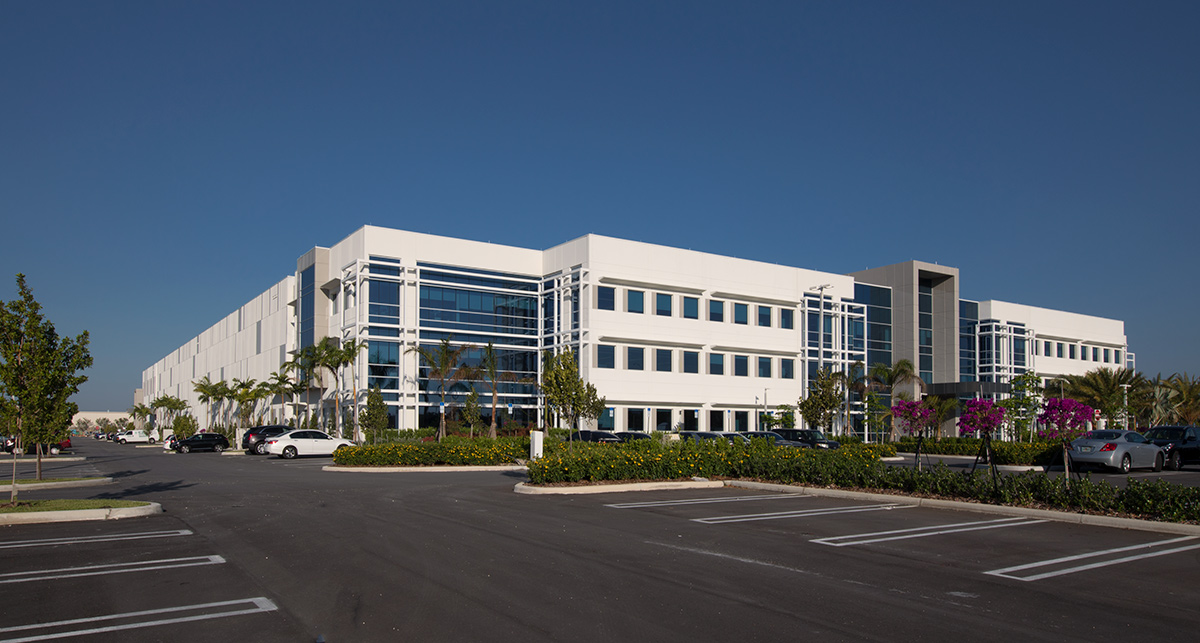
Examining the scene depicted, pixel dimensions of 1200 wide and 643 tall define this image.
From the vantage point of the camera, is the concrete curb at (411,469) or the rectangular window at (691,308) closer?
the concrete curb at (411,469)

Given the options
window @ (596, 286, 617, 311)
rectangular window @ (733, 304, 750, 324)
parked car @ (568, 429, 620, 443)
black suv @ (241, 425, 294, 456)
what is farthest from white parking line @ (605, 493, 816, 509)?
rectangular window @ (733, 304, 750, 324)

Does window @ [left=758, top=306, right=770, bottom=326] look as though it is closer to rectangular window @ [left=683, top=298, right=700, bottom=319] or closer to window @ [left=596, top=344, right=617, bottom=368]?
rectangular window @ [left=683, top=298, right=700, bottom=319]

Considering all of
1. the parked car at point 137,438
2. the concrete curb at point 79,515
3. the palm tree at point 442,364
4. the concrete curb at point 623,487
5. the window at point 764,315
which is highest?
the window at point 764,315

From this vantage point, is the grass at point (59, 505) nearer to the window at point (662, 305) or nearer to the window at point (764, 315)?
the window at point (662, 305)

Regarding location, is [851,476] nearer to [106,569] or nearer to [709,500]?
[709,500]

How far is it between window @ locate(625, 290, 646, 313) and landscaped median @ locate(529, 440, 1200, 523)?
24110 millimetres

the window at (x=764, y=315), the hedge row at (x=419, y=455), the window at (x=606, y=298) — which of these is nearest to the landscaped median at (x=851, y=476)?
the hedge row at (x=419, y=455)

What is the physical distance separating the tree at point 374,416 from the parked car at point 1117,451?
30.6m

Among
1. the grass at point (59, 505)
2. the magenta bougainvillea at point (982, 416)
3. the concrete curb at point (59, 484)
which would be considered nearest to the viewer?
the grass at point (59, 505)

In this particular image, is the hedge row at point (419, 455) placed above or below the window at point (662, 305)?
below

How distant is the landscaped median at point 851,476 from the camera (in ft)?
46.6

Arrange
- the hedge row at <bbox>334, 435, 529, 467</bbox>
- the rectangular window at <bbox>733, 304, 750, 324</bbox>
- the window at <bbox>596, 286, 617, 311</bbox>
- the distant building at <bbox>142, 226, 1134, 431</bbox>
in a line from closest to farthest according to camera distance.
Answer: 1. the hedge row at <bbox>334, 435, 529, 467</bbox>
2. the distant building at <bbox>142, 226, 1134, 431</bbox>
3. the window at <bbox>596, 286, 617, 311</bbox>
4. the rectangular window at <bbox>733, 304, 750, 324</bbox>

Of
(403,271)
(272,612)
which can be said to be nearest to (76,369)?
(272,612)

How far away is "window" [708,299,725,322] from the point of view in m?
51.7
